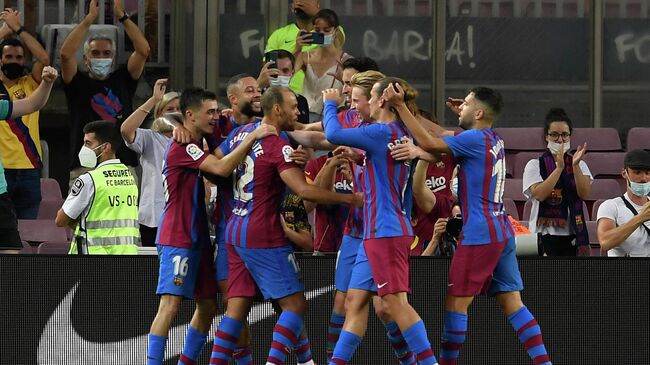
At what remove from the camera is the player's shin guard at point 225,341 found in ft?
32.5

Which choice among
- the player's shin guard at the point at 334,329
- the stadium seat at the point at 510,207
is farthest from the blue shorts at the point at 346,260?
the stadium seat at the point at 510,207

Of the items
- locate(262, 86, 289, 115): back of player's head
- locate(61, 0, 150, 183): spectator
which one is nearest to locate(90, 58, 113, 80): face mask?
locate(61, 0, 150, 183): spectator

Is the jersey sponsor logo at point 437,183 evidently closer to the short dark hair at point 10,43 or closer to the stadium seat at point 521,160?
the stadium seat at point 521,160

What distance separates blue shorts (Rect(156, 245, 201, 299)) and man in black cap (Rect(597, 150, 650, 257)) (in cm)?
304

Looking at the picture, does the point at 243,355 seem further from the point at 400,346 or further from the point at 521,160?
the point at 521,160

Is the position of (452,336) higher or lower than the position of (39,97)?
lower

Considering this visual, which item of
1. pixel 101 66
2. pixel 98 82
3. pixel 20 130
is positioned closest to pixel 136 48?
pixel 101 66

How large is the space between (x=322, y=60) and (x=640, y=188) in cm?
332

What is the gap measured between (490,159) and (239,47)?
5786 millimetres

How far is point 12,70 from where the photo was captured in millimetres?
13688

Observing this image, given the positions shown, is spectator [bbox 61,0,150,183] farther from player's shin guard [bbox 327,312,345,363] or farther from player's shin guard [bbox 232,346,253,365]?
player's shin guard [bbox 327,312,345,363]

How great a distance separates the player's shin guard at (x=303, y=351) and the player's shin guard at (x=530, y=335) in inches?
56.4

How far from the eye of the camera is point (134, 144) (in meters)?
12.5

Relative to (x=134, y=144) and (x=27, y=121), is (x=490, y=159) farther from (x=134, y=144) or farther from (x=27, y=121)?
(x=27, y=121)
